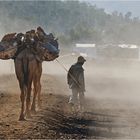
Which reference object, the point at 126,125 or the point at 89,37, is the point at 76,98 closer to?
the point at 126,125

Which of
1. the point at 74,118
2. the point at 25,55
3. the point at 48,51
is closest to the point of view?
the point at 25,55

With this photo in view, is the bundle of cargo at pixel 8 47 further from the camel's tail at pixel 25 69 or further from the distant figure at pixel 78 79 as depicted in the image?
the distant figure at pixel 78 79

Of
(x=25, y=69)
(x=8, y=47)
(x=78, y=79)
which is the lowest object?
(x=78, y=79)

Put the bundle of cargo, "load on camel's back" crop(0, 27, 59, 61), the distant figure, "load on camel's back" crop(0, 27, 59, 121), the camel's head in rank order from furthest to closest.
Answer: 1. the distant figure
2. the camel's head
3. the bundle of cargo
4. "load on camel's back" crop(0, 27, 59, 61)
5. "load on camel's back" crop(0, 27, 59, 121)

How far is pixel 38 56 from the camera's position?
16.6m

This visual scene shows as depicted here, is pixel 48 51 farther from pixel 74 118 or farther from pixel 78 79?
pixel 78 79

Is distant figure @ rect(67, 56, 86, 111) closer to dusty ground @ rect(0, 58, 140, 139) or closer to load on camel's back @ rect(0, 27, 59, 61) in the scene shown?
dusty ground @ rect(0, 58, 140, 139)

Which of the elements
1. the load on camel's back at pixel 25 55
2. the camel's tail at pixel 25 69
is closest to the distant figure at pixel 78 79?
the load on camel's back at pixel 25 55

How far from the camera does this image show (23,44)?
52.9 feet

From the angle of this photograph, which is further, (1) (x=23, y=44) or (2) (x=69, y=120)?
(2) (x=69, y=120)

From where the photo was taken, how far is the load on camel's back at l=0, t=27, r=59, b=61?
53.2 ft

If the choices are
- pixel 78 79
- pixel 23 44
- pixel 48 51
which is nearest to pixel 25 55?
pixel 23 44

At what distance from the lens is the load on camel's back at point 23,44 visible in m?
16.2

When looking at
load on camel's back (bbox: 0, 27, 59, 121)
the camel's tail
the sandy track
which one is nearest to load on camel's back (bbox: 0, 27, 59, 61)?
load on camel's back (bbox: 0, 27, 59, 121)
